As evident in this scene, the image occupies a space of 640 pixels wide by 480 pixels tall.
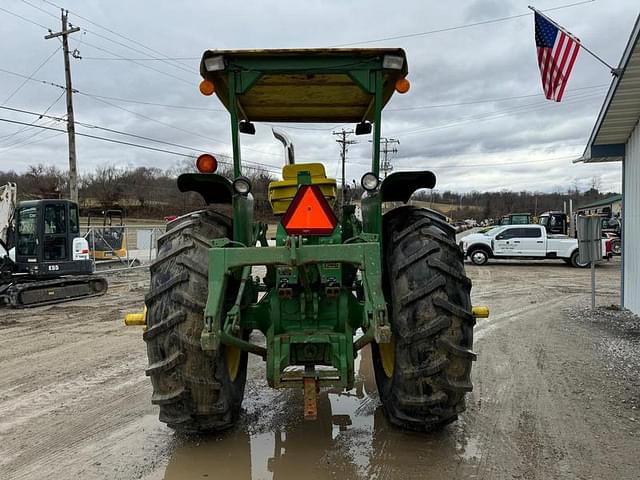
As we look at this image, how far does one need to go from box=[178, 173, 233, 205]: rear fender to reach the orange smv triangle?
71 cm

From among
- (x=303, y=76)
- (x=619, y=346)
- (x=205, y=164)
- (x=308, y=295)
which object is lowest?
(x=619, y=346)

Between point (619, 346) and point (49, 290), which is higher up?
point (49, 290)

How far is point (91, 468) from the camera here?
3.53 m

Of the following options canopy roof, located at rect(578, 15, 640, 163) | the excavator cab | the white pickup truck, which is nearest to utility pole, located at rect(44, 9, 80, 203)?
the excavator cab

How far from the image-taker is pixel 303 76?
387cm

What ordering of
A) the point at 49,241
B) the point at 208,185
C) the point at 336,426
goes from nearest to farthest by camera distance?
the point at 208,185, the point at 336,426, the point at 49,241

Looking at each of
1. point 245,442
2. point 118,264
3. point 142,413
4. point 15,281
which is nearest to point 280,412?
point 245,442

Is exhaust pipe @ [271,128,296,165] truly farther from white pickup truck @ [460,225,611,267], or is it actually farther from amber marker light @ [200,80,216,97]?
white pickup truck @ [460,225,611,267]

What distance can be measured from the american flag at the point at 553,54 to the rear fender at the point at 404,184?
7303 millimetres

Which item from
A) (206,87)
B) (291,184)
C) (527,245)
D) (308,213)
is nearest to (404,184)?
(291,184)

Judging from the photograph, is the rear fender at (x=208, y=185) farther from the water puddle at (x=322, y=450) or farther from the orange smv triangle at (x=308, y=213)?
the water puddle at (x=322, y=450)

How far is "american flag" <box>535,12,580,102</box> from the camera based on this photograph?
32.2 ft

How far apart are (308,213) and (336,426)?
1.87m

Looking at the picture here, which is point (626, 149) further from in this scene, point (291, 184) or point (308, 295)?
point (308, 295)
